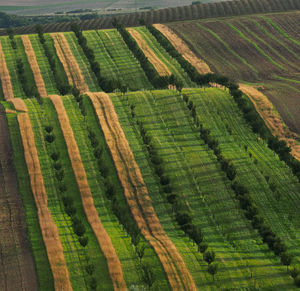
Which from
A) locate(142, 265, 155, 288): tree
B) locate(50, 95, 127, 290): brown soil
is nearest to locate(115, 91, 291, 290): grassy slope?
locate(142, 265, 155, 288): tree

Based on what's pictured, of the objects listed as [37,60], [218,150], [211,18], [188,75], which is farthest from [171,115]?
[211,18]

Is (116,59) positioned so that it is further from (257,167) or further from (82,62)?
(257,167)

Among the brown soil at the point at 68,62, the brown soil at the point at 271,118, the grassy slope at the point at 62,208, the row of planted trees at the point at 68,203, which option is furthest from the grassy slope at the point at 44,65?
the brown soil at the point at 271,118

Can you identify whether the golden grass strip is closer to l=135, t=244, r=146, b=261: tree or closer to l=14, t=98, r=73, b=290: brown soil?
l=14, t=98, r=73, b=290: brown soil

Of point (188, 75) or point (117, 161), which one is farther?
point (188, 75)

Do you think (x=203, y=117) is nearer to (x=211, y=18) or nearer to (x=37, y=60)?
(x=37, y=60)

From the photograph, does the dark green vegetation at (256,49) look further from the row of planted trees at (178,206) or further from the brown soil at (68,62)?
the brown soil at (68,62)

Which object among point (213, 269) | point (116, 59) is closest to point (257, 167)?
point (213, 269)
